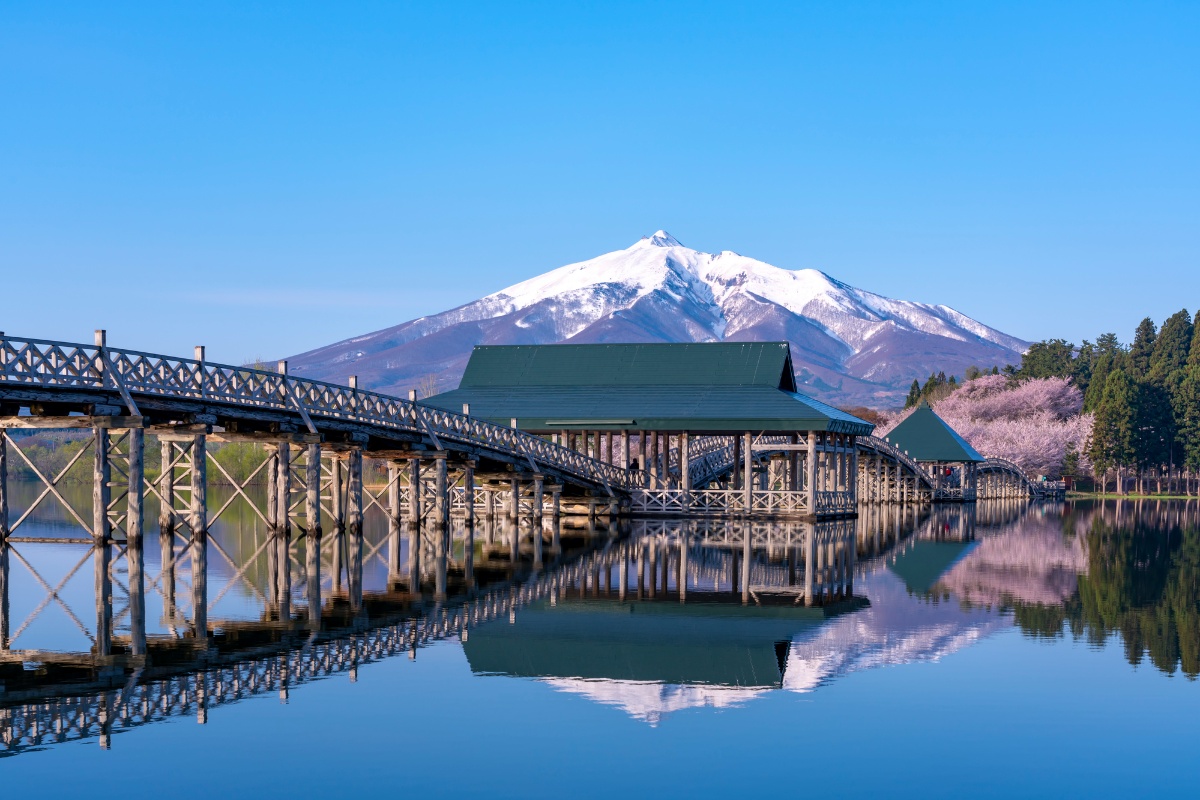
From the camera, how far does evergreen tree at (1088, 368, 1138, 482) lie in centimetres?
11344

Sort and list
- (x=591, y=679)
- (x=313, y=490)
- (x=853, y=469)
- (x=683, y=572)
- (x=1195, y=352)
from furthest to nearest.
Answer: (x=1195, y=352) < (x=853, y=469) < (x=313, y=490) < (x=683, y=572) < (x=591, y=679)

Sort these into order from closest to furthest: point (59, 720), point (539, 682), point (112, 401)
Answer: point (59, 720) → point (539, 682) → point (112, 401)

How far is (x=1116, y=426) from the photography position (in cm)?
11381

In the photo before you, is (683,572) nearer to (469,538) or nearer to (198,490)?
(469,538)

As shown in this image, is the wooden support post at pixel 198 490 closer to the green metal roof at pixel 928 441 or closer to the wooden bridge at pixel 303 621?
the wooden bridge at pixel 303 621

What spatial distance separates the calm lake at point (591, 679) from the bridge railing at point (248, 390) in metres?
3.83

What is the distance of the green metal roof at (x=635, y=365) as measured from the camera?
5847cm

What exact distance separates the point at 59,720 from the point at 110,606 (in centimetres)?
940

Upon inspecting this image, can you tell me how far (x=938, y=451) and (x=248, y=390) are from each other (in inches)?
2213

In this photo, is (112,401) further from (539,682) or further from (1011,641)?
(1011,641)

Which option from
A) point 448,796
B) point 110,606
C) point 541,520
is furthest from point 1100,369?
point 448,796

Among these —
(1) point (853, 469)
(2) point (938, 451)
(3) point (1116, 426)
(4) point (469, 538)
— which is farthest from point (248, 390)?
(3) point (1116, 426)

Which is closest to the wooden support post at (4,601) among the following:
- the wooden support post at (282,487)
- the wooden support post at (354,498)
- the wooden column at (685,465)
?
the wooden support post at (282,487)

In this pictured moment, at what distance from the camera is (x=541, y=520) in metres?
50.9
